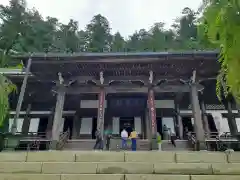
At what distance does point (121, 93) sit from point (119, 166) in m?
8.61

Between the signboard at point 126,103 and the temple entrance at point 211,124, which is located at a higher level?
the signboard at point 126,103

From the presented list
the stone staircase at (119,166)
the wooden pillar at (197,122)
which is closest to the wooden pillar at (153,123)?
the wooden pillar at (197,122)

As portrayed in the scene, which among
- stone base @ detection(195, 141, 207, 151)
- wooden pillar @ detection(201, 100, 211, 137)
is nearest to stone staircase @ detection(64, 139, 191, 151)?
stone base @ detection(195, 141, 207, 151)

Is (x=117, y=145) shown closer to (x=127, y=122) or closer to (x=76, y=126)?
(x=127, y=122)

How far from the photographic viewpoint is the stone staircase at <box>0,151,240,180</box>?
18.6 feet

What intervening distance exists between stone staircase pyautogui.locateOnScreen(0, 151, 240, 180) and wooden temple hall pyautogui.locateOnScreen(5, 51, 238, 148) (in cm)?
510

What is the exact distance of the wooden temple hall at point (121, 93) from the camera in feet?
41.2

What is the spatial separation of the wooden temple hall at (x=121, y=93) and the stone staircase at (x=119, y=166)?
5104mm

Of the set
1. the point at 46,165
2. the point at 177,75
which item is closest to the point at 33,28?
the point at 177,75

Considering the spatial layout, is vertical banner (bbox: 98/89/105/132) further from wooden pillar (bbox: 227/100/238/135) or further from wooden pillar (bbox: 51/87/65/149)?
wooden pillar (bbox: 227/100/238/135)

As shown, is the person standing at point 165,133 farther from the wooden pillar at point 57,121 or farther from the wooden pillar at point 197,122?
the wooden pillar at point 57,121

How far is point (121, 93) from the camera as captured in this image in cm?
1450

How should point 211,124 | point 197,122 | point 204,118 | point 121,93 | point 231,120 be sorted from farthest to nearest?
point 211,124, point 204,118, point 231,120, point 121,93, point 197,122

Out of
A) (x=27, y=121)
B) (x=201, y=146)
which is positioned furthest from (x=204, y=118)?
(x=27, y=121)
